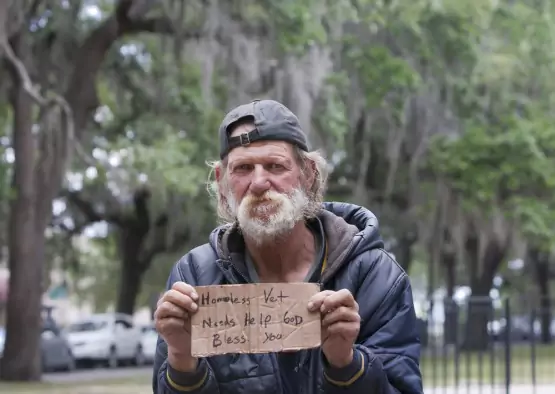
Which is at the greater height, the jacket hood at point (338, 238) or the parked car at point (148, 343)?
the parked car at point (148, 343)

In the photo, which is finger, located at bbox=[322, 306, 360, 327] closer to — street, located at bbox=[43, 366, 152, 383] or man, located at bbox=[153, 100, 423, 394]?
man, located at bbox=[153, 100, 423, 394]

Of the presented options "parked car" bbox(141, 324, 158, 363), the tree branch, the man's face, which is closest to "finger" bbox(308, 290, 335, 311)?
the man's face

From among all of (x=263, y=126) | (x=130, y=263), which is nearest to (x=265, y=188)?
(x=263, y=126)

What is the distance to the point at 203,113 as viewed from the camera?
818 inches

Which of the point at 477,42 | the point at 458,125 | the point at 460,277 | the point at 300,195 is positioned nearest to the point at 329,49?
the point at 477,42

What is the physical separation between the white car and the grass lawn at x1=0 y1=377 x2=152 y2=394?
8837mm

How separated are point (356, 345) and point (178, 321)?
Result: 43cm

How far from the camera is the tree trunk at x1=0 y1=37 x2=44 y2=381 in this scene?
17.7m

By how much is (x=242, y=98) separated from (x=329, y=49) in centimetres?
209

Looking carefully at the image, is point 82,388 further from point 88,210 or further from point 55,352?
point 88,210

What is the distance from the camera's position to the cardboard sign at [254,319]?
258 cm

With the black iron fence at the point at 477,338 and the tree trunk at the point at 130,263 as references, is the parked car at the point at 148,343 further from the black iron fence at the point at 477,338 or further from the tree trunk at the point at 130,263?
the black iron fence at the point at 477,338

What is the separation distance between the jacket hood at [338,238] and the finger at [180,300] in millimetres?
302

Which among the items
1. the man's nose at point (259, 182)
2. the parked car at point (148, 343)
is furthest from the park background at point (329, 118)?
the man's nose at point (259, 182)
